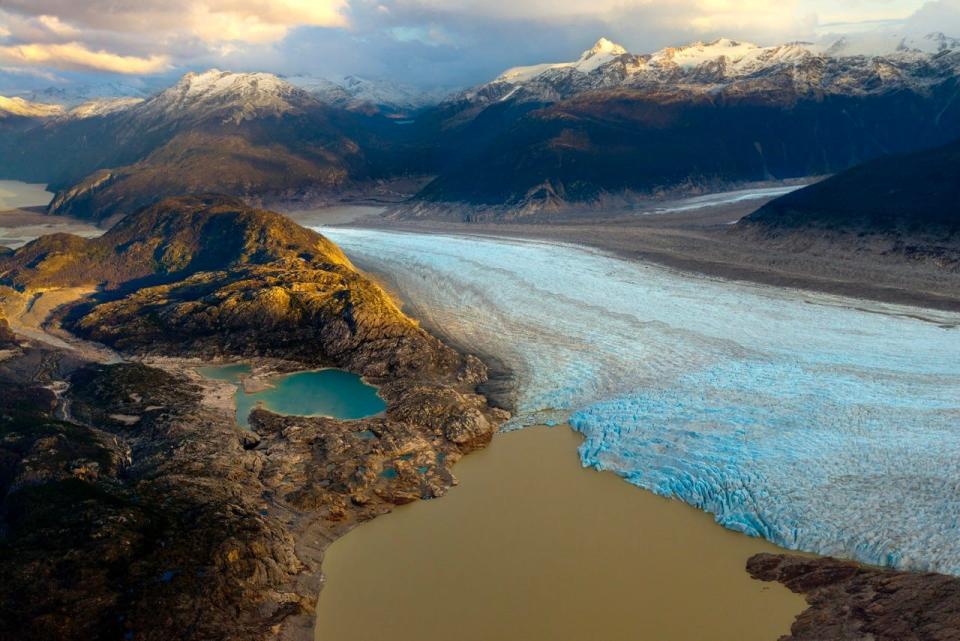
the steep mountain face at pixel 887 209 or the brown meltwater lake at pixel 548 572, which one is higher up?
the steep mountain face at pixel 887 209

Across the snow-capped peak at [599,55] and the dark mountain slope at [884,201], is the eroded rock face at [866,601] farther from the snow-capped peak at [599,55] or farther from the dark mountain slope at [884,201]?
the snow-capped peak at [599,55]

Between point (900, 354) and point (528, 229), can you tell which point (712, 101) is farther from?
point (900, 354)

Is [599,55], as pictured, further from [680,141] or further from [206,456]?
[206,456]

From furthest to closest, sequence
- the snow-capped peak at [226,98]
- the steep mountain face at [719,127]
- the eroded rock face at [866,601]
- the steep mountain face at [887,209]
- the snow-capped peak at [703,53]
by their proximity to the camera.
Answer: the snow-capped peak at [226,98] → the snow-capped peak at [703,53] → the steep mountain face at [719,127] → the steep mountain face at [887,209] → the eroded rock face at [866,601]

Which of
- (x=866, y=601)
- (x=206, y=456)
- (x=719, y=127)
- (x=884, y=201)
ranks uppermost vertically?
(x=719, y=127)

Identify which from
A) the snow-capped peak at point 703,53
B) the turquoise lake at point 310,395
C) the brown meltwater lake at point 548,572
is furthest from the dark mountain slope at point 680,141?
the brown meltwater lake at point 548,572

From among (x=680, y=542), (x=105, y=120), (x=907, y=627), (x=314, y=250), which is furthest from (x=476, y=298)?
(x=105, y=120)

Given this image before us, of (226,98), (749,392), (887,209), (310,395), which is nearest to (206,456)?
(310,395)
